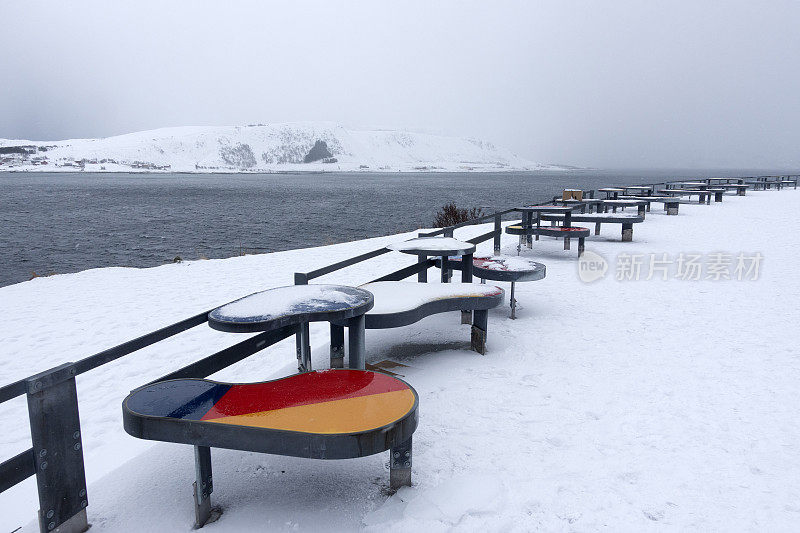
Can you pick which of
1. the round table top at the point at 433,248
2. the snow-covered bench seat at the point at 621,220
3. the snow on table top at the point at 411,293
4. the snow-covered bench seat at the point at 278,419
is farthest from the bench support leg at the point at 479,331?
the snow-covered bench seat at the point at 621,220

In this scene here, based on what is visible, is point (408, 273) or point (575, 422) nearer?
point (575, 422)

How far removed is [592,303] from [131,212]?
162 ft

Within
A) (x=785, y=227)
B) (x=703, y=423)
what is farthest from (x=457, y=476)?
(x=785, y=227)

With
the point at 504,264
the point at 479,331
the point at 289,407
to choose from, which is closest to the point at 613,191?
the point at 504,264

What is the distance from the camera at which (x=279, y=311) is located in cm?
336

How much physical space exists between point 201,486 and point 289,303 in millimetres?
1264

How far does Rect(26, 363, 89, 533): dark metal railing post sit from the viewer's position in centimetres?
232

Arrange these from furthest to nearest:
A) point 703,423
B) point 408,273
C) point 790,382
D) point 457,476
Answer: point 408,273, point 790,382, point 703,423, point 457,476

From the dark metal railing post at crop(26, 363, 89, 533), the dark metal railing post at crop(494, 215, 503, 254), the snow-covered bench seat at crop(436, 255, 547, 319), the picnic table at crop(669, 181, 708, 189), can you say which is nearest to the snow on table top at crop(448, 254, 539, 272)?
the snow-covered bench seat at crop(436, 255, 547, 319)

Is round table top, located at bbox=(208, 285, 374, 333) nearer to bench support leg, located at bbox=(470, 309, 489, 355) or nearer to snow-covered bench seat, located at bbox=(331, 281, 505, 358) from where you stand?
snow-covered bench seat, located at bbox=(331, 281, 505, 358)

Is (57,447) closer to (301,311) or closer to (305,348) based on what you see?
(301,311)

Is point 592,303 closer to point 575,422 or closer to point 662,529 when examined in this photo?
point 575,422

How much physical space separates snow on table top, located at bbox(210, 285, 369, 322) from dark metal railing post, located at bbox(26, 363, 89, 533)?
36.5 inches

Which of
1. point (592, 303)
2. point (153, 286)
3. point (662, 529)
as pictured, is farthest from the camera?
point (153, 286)
